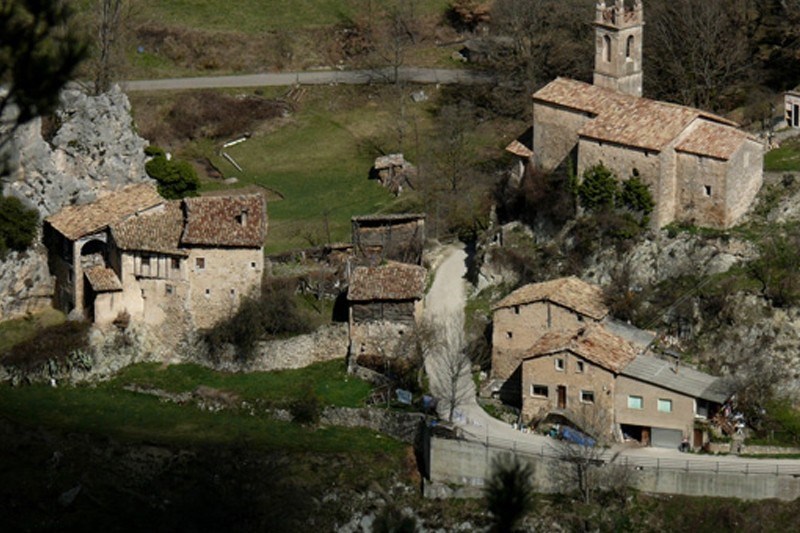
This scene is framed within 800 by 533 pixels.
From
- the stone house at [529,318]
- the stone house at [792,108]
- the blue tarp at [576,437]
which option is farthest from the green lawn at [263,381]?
the stone house at [792,108]

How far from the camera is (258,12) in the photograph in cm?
12306

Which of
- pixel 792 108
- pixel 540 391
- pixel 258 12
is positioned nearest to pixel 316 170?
pixel 258 12

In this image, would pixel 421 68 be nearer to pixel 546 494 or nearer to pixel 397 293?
pixel 397 293

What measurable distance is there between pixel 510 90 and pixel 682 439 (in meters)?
29.2

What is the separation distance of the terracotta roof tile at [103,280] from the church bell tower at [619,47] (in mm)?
20834

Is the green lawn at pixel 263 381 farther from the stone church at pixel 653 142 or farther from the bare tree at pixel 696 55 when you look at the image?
the bare tree at pixel 696 55

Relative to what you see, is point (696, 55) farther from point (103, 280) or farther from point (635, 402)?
point (103, 280)

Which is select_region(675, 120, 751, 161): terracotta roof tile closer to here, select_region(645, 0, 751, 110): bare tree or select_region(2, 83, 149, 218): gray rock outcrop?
select_region(645, 0, 751, 110): bare tree

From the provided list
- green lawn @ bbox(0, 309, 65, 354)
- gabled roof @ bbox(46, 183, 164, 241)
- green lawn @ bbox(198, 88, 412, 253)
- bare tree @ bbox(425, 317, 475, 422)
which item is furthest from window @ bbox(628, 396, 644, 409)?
green lawn @ bbox(0, 309, 65, 354)

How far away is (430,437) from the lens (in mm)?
84000

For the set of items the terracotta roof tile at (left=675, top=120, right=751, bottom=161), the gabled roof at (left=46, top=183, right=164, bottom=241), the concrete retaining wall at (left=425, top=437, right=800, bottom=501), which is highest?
the terracotta roof tile at (left=675, top=120, right=751, bottom=161)

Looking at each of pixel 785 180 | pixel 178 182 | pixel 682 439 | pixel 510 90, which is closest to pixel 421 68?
pixel 510 90

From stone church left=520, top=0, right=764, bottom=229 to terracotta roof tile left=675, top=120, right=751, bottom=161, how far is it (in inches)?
1.5

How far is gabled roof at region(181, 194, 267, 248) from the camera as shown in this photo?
90.8 metres
